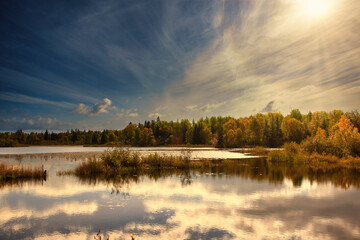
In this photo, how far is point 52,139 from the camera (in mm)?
179250

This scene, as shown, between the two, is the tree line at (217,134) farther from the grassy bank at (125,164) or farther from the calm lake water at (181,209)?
the calm lake water at (181,209)

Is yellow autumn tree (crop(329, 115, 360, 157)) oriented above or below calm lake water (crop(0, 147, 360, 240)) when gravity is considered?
above

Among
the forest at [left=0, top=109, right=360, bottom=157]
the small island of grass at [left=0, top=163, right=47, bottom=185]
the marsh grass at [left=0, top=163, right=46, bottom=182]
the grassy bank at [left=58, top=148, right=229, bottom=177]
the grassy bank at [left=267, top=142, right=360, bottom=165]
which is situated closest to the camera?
the small island of grass at [left=0, top=163, right=47, bottom=185]

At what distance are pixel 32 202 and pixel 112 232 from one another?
29.5 ft

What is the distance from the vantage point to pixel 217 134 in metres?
120

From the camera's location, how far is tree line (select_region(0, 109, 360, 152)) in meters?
122

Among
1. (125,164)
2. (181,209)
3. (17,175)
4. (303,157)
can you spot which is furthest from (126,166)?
(303,157)

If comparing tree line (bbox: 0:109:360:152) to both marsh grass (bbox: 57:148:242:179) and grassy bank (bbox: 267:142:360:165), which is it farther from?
marsh grass (bbox: 57:148:242:179)

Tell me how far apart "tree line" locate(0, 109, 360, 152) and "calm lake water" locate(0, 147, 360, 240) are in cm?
9041

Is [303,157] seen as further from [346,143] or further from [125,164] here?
[125,164]

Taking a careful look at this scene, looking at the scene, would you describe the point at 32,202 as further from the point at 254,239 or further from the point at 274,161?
the point at 274,161

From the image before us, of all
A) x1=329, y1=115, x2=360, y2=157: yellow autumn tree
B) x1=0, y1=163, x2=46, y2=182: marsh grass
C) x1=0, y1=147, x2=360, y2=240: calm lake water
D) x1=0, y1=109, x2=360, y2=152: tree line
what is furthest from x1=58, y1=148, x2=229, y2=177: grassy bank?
x1=0, y1=109, x2=360, y2=152: tree line

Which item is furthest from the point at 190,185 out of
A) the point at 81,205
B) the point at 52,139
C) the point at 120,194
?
the point at 52,139

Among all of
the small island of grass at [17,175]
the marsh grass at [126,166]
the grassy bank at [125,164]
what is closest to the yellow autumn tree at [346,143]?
the grassy bank at [125,164]
